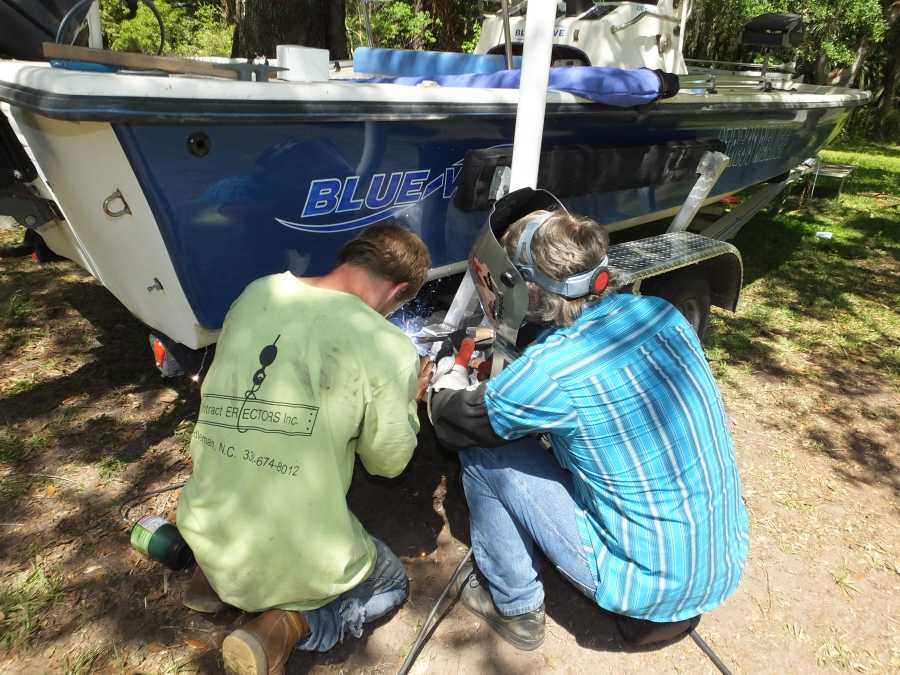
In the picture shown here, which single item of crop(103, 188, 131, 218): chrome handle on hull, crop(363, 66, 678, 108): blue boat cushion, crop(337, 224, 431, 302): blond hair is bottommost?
crop(337, 224, 431, 302): blond hair

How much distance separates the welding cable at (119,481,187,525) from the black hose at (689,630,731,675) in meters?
1.90

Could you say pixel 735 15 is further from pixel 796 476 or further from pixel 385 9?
pixel 796 476

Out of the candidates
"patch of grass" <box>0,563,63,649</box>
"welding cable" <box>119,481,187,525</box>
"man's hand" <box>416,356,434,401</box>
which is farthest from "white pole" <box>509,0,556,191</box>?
"patch of grass" <box>0,563,63,649</box>

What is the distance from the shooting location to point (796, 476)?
2.77 meters

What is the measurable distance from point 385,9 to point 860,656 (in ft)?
30.1

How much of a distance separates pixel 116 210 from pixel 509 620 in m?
1.69

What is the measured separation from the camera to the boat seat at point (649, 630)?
1.80 meters

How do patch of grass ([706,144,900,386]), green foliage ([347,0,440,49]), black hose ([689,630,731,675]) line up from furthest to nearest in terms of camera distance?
green foliage ([347,0,440,49])
patch of grass ([706,144,900,386])
black hose ([689,630,731,675])

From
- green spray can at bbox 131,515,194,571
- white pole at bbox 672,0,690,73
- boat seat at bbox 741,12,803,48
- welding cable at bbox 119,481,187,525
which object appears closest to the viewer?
green spray can at bbox 131,515,194,571

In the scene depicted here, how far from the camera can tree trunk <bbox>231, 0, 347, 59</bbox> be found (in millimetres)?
4883

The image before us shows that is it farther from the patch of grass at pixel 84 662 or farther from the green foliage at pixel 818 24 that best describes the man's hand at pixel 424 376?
the green foliage at pixel 818 24

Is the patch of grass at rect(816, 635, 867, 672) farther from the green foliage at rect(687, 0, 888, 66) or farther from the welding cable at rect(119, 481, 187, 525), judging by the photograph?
the green foliage at rect(687, 0, 888, 66)

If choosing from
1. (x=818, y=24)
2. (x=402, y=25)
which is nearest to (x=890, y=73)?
(x=818, y=24)

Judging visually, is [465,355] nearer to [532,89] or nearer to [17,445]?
[532,89]
